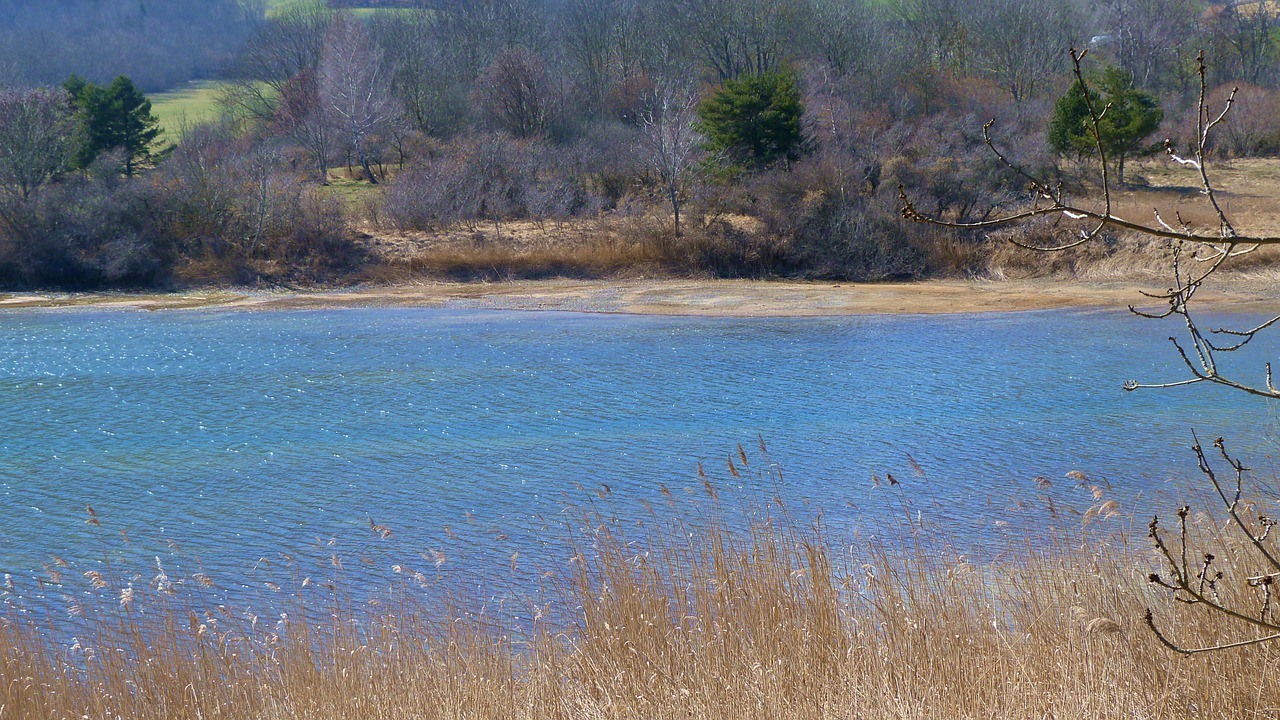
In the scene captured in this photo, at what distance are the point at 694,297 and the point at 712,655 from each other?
25257mm

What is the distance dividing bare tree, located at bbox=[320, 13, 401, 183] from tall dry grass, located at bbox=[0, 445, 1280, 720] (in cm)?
4212

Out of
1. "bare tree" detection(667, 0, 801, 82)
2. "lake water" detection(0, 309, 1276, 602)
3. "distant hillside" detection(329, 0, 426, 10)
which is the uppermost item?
"distant hillside" detection(329, 0, 426, 10)

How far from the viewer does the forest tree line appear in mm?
35812

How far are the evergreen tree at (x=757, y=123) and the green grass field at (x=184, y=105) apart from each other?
33963 mm

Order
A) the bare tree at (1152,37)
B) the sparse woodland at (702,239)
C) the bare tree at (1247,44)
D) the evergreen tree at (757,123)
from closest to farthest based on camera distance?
the sparse woodland at (702,239)
the evergreen tree at (757,123)
the bare tree at (1152,37)
the bare tree at (1247,44)

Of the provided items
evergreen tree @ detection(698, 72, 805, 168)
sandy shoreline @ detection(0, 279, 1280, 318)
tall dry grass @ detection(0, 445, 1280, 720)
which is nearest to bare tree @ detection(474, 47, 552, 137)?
evergreen tree @ detection(698, 72, 805, 168)

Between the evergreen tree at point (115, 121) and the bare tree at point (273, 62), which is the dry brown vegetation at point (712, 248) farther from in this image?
the bare tree at point (273, 62)

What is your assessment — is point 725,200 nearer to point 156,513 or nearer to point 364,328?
point 364,328

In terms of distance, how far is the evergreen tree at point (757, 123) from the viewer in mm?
37844

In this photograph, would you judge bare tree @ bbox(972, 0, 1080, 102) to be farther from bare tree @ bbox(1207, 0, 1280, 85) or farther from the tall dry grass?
the tall dry grass

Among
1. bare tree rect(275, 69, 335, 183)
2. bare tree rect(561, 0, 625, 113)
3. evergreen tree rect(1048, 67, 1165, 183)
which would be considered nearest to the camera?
evergreen tree rect(1048, 67, 1165, 183)

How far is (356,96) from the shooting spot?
1964 inches

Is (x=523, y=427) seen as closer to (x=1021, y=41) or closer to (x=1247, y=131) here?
(x=1247, y=131)

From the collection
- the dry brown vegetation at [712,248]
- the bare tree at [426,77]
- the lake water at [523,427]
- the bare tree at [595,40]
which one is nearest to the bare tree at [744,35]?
the bare tree at [595,40]
